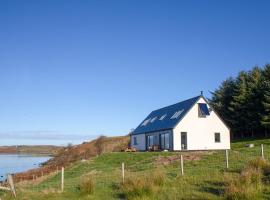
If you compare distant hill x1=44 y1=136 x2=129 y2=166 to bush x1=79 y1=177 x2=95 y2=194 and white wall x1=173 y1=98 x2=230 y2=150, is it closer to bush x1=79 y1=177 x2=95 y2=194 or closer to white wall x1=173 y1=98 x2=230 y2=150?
white wall x1=173 y1=98 x2=230 y2=150

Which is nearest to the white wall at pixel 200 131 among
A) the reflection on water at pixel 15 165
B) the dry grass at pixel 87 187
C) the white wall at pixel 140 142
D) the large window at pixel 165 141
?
the large window at pixel 165 141

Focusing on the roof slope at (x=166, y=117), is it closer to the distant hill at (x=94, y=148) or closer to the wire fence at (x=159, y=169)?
the wire fence at (x=159, y=169)

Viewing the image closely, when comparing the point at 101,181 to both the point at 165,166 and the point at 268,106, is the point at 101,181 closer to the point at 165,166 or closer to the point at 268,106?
the point at 165,166

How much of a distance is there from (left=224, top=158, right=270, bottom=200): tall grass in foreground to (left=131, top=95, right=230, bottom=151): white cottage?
23.7m

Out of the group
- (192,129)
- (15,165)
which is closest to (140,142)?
(192,129)

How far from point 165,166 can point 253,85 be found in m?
32.7

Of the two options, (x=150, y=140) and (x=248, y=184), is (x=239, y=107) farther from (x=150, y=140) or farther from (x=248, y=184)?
(x=248, y=184)

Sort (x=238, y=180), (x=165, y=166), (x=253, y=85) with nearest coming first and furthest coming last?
(x=238, y=180), (x=165, y=166), (x=253, y=85)

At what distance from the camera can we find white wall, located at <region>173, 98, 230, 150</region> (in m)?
42.4

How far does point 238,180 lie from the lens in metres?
15.7

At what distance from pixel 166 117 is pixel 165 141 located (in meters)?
3.56

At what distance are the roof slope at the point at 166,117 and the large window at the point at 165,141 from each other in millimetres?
723

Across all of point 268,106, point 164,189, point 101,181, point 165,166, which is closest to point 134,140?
point 268,106

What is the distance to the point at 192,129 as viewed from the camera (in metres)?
42.9
